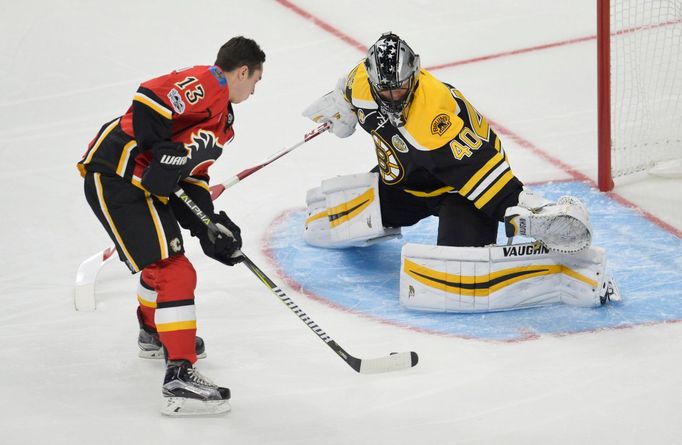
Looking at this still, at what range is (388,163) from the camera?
4062 millimetres

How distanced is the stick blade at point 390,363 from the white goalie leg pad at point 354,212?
86 centimetres

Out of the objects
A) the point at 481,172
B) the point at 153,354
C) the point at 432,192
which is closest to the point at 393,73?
the point at 481,172

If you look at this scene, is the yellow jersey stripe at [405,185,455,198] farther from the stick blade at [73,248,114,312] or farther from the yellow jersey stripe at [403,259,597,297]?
the stick blade at [73,248,114,312]

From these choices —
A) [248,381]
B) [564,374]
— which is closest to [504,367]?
[564,374]

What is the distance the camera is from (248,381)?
3445mm

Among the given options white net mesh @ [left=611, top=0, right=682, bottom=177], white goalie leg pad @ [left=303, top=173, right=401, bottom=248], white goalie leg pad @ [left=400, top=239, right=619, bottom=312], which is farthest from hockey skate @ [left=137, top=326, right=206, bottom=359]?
white net mesh @ [left=611, top=0, right=682, bottom=177]

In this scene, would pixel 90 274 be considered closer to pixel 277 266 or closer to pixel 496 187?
pixel 277 266

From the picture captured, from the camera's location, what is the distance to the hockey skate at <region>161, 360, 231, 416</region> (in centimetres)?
322

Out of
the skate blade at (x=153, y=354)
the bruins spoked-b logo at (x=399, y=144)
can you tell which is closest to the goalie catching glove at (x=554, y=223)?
the bruins spoked-b logo at (x=399, y=144)

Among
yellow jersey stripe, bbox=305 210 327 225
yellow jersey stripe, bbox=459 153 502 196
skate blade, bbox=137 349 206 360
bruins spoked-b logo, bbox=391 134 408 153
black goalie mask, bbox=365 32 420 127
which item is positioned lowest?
skate blade, bbox=137 349 206 360

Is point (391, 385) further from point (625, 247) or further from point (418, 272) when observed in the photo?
point (625, 247)

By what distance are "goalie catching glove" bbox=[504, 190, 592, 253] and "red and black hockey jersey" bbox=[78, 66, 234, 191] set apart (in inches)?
39.0

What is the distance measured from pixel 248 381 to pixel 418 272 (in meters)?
0.73

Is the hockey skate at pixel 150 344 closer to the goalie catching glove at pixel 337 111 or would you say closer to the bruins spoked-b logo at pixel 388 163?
the bruins spoked-b logo at pixel 388 163
